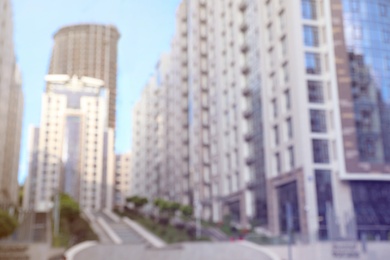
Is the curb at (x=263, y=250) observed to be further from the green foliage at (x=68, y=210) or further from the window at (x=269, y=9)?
the window at (x=269, y=9)

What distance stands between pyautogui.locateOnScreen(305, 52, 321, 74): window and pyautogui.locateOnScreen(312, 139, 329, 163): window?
5098mm

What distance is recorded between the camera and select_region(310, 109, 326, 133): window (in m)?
37.8

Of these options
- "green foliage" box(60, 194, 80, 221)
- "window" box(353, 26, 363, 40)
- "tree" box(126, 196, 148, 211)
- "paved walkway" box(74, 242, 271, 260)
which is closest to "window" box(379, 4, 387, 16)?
"window" box(353, 26, 363, 40)

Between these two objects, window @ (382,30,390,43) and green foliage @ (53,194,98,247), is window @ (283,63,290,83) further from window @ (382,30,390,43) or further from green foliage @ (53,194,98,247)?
green foliage @ (53,194,98,247)

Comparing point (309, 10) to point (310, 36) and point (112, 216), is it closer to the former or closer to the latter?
point (310, 36)

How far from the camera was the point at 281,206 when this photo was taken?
3950 centimetres

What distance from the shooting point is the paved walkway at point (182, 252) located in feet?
91.0

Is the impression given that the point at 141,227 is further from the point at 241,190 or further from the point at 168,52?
the point at 168,52

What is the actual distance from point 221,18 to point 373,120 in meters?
22.8

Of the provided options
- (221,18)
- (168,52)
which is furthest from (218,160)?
(168,52)

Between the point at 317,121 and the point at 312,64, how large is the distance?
165 inches

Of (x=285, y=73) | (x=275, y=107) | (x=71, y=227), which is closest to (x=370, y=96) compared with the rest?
(x=285, y=73)

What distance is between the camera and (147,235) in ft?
119

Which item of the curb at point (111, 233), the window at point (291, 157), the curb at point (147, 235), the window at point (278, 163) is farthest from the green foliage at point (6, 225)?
the window at point (278, 163)
